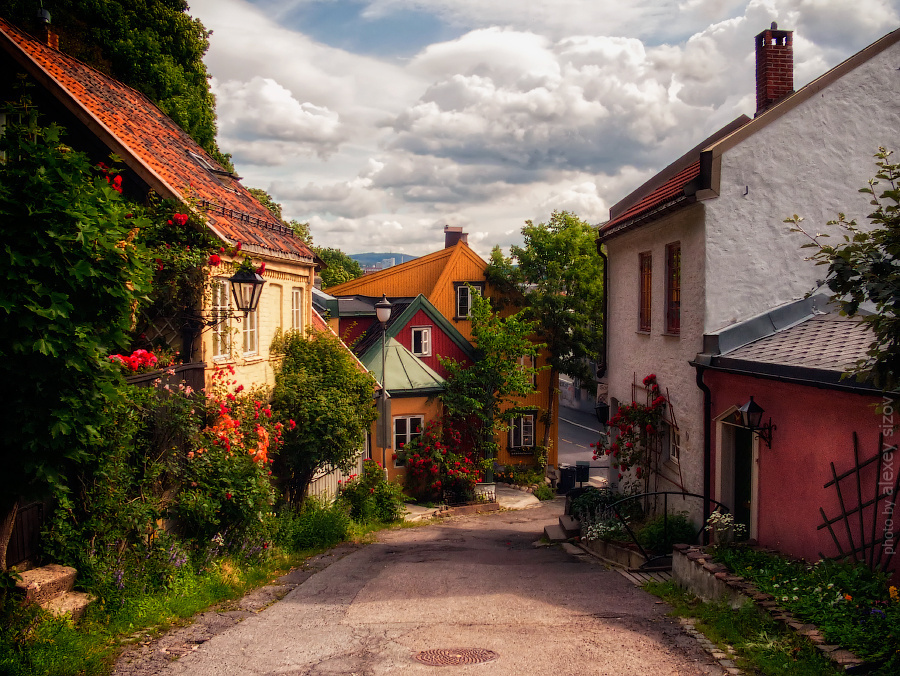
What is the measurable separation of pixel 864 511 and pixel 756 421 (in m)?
2.09

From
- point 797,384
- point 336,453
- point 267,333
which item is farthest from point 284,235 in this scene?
point 797,384

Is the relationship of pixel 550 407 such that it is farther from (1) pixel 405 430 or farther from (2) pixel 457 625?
(2) pixel 457 625

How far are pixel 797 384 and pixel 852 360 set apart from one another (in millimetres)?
711

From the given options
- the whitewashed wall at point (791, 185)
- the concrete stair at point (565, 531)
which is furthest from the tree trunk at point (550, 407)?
the whitewashed wall at point (791, 185)

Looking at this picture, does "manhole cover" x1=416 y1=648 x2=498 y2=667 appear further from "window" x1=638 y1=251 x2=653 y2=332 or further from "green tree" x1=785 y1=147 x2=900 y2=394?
"window" x1=638 y1=251 x2=653 y2=332

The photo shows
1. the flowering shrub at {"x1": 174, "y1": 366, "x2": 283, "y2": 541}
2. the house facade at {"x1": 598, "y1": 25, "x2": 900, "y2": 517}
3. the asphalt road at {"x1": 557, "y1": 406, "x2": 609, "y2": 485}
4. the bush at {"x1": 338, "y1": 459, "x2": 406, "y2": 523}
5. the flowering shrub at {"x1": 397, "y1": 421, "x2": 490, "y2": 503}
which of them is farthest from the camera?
the asphalt road at {"x1": 557, "y1": 406, "x2": 609, "y2": 485}

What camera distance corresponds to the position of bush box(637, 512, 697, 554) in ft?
37.4

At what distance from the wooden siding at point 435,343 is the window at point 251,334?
42.2ft

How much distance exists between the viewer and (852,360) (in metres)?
7.95

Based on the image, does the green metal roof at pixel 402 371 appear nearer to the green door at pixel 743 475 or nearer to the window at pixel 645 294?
the window at pixel 645 294

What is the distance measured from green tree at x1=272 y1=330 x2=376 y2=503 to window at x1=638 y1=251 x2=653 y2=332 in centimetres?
605

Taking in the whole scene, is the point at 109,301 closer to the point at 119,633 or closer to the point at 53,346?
the point at 53,346

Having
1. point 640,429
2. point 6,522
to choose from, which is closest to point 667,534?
point 640,429

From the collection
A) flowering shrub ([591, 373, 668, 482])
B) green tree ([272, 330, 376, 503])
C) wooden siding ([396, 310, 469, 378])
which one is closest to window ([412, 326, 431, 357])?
wooden siding ([396, 310, 469, 378])
